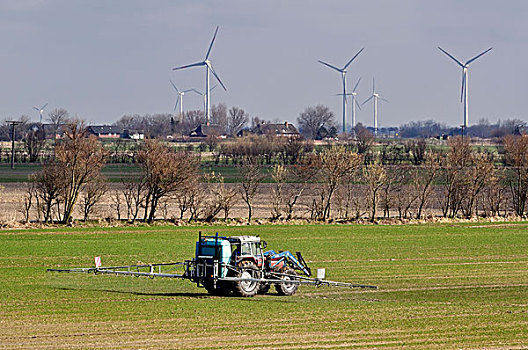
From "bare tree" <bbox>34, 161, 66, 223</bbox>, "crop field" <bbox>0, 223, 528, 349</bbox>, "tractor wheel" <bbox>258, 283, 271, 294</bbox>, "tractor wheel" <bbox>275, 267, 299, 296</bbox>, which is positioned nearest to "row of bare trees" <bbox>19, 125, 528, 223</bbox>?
"bare tree" <bbox>34, 161, 66, 223</bbox>

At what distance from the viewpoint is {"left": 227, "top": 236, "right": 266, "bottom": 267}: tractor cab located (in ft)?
99.2

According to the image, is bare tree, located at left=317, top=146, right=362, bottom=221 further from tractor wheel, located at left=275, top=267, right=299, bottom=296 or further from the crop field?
tractor wheel, located at left=275, top=267, right=299, bottom=296

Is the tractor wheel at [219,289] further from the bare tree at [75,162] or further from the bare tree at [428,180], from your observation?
the bare tree at [428,180]

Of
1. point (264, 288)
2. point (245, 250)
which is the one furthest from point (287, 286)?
point (245, 250)

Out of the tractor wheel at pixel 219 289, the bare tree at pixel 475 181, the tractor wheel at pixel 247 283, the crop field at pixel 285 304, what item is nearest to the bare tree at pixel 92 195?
the crop field at pixel 285 304

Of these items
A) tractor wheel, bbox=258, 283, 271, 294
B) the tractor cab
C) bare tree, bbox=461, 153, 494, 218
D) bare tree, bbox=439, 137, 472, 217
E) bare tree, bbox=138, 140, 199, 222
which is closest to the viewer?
the tractor cab

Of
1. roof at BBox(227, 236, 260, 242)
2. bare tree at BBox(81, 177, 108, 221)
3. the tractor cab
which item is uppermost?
bare tree at BBox(81, 177, 108, 221)

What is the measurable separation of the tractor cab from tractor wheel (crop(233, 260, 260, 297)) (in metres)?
0.21

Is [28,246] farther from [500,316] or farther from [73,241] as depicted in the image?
[500,316]

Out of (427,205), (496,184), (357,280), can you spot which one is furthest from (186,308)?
(427,205)

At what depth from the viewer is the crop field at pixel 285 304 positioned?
76.8ft

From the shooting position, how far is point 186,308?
28.4 metres

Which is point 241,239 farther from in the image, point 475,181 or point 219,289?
point 475,181

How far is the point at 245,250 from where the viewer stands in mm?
30516
